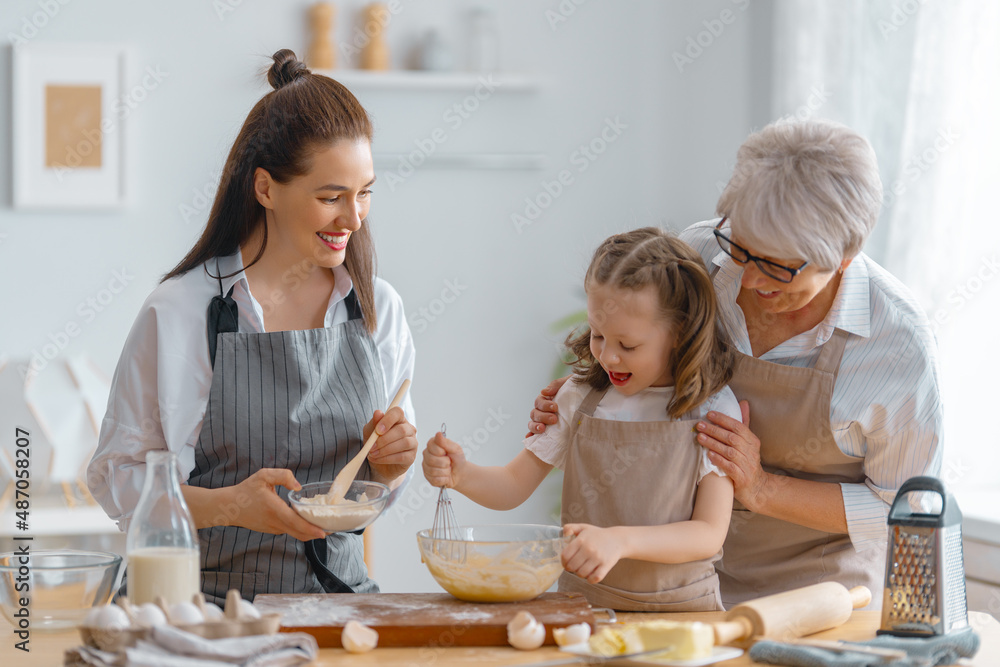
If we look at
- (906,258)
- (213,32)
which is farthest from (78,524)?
(906,258)

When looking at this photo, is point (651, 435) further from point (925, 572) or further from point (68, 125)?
point (68, 125)

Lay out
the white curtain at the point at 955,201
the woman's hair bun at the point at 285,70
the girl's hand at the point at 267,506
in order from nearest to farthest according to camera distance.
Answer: the girl's hand at the point at 267,506 < the woman's hair bun at the point at 285,70 < the white curtain at the point at 955,201

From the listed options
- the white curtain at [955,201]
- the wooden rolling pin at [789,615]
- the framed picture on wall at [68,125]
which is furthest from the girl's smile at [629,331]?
the framed picture on wall at [68,125]

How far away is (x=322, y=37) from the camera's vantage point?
3.67 m

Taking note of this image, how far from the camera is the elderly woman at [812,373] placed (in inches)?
62.7

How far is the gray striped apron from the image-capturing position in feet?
5.80

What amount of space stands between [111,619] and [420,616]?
42 centimetres

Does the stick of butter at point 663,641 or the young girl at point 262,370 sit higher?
the young girl at point 262,370

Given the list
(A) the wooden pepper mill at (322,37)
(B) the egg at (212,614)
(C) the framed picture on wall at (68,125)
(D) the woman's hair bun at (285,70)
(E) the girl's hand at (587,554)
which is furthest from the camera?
(A) the wooden pepper mill at (322,37)

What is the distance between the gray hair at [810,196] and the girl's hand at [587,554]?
21.7 inches

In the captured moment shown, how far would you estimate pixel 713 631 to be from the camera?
52.3 inches

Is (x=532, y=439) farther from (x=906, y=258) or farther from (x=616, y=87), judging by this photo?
(x=616, y=87)

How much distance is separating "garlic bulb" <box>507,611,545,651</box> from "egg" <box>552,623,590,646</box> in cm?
3

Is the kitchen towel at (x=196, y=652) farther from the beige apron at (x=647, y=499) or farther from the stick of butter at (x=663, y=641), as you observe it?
the beige apron at (x=647, y=499)
